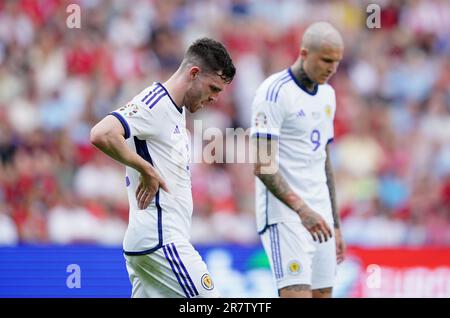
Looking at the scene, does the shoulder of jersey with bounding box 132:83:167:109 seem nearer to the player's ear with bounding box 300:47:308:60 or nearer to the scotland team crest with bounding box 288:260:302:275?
the player's ear with bounding box 300:47:308:60

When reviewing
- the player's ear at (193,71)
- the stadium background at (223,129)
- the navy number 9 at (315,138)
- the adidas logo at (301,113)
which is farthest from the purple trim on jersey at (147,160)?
the stadium background at (223,129)

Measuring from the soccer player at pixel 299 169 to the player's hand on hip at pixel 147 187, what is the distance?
4.65 ft

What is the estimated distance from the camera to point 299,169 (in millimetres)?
8266

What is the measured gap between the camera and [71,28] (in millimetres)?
16047

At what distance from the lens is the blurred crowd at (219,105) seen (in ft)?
43.7

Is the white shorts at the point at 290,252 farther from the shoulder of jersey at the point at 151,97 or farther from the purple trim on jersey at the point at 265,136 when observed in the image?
the shoulder of jersey at the point at 151,97

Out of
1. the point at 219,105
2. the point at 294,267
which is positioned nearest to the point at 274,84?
the point at 294,267

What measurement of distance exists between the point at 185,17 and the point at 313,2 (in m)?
2.22

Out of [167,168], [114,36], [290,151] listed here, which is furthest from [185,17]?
[167,168]

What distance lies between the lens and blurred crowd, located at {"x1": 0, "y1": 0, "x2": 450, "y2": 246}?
13.3 metres

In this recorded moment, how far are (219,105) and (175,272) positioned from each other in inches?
329

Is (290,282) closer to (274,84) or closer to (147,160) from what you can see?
(274,84)

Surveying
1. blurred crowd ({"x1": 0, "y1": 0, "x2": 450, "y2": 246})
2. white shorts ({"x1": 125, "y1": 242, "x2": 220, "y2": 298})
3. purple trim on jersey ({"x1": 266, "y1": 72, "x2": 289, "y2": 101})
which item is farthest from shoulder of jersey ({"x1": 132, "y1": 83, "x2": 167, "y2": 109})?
blurred crowd ({"x1": 0, "y1": 0, "x2": 450, "y2": 246})

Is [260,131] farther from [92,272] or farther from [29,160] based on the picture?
[29,160]
